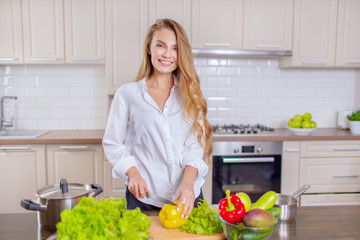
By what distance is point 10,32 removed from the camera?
9.48ft

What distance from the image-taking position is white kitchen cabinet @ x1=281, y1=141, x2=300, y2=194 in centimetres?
290

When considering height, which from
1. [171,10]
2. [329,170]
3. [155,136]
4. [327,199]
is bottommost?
[327,199]

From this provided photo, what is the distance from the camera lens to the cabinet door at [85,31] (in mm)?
2895

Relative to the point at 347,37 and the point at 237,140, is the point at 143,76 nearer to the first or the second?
the point at 237,140

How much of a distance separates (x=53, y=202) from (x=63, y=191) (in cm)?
6

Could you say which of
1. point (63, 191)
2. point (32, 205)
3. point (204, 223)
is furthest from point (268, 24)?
point (32, 205)

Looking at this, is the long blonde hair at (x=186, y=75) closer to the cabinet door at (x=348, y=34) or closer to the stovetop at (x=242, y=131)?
the stovetop at (x=242, y=131)

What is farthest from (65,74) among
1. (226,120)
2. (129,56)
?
(226,120)

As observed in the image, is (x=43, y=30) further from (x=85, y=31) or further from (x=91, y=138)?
(x=91, y=138)

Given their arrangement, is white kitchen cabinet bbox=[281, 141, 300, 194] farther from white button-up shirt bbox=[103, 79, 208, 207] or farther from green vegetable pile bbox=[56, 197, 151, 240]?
green vegetable pile bbox=[56, 197, 151, 240]

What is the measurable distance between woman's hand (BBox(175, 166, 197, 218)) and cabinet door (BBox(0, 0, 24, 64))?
7.35ft

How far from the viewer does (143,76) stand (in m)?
1.63

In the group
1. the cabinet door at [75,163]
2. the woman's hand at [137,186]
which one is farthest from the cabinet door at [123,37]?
the woman's hand at [137,186]

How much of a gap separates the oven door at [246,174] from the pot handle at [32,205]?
196 centimetres
